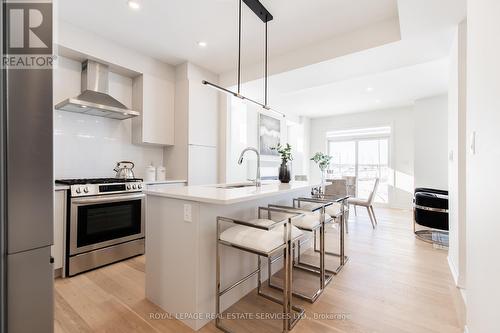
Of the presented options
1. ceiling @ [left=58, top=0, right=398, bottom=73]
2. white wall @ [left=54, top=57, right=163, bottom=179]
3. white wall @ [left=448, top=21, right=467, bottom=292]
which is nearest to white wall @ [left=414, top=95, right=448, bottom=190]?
white wall @ [left=448, top=21, right=467, bottom=292]

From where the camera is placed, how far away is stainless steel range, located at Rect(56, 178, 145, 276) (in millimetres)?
2457

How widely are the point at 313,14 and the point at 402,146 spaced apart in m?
5.17

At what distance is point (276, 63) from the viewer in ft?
11.5

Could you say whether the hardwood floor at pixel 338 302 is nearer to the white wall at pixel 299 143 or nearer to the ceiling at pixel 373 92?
the ceiling at pixel 373 92

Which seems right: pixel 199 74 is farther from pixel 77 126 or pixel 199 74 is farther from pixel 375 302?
pixel 375 302

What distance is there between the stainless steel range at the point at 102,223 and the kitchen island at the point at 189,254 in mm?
1025

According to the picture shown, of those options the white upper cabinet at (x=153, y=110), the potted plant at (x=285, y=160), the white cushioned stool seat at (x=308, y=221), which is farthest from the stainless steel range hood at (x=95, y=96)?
the white cushioned stool seat at (x=308, y=221)

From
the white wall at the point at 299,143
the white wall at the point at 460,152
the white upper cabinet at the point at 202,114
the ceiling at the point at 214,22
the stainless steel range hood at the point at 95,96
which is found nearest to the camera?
the white wall at the point at 460,152

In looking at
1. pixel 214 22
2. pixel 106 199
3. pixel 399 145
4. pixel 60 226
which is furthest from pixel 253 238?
pixel 399 145

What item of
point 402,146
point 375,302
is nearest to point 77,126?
point 375,302

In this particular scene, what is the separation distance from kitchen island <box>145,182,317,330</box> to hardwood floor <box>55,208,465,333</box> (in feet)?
0.32

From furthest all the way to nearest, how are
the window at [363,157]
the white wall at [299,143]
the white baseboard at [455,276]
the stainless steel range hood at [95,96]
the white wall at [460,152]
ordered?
the white wall at [299,143]
the window at [363,157]
the stainless steel range hood at [95,96]
the white wall at [460,152]
the white baseboard at [455,276]

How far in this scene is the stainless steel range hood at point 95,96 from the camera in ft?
9.37

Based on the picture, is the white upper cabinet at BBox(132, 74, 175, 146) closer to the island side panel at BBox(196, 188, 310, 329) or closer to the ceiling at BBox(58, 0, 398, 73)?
the ceiling at BBox(58, 0, 398, 73)
